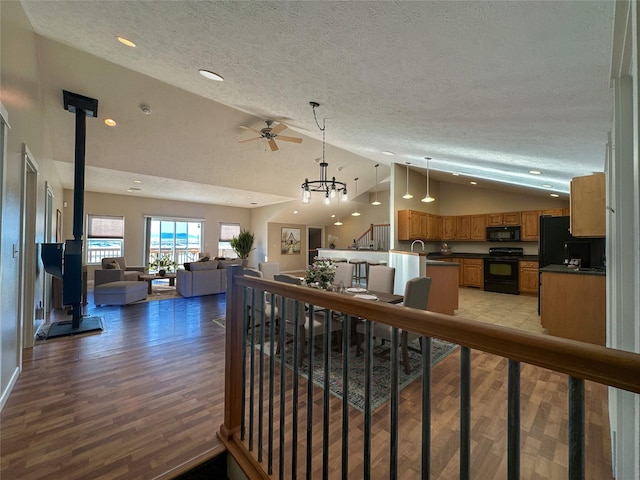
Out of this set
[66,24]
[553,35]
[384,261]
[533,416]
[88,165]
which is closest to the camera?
[553,35]

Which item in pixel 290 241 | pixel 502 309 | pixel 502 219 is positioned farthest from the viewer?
pixel 290 241

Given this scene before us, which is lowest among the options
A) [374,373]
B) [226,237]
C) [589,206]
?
[374,373]

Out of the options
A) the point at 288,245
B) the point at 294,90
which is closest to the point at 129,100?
the point at 294,90

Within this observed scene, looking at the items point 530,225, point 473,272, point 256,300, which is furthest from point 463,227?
point 256,300

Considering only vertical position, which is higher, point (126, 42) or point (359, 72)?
point (126, 42)

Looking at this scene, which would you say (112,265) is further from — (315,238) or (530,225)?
(530,225)

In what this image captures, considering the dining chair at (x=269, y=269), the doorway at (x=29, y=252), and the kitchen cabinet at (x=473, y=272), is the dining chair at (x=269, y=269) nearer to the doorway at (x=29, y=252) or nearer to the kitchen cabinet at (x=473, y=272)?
the doorway at (x=29, y=252)

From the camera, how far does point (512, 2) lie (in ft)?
3.79

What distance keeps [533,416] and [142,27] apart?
432cm

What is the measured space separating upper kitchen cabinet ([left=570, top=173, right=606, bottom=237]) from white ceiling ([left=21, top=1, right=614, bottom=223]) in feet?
0.83

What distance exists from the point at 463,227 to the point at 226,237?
837cm

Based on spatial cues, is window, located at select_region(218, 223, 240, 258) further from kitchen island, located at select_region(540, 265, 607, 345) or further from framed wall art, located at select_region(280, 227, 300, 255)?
kitchen island, located at select_region(540, 265, 607, 345)

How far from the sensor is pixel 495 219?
7590 millimetres

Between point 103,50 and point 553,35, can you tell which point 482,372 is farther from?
point 103,50
